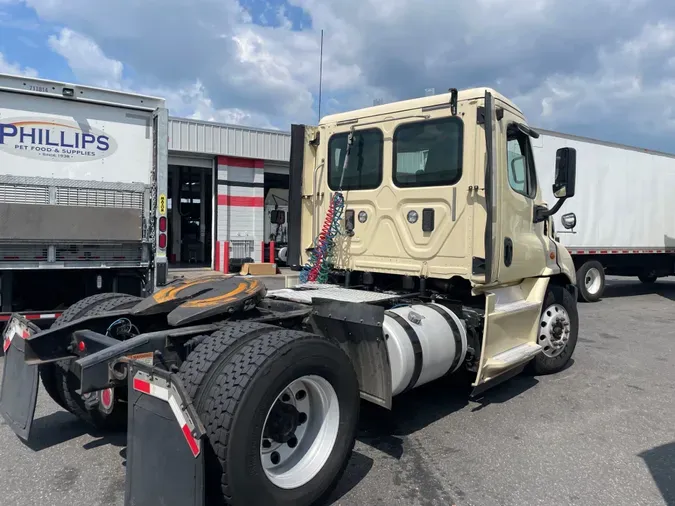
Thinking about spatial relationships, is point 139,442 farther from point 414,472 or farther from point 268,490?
point 414,472

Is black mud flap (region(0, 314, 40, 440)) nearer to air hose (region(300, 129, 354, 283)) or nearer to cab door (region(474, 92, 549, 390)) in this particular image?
air hose (region(300, 129, 354, 283))

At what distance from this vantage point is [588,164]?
1228 centimetres

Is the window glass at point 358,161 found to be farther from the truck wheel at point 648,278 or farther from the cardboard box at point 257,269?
the truck wheel at point 648,278

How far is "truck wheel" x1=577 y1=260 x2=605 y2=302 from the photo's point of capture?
1261 cm

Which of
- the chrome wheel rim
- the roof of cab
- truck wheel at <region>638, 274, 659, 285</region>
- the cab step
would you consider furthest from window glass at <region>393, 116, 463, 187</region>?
truck wheel at <region>638, 274, 659, 285</region>

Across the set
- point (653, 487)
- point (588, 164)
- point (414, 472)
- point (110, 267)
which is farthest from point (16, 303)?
point (588, 164)

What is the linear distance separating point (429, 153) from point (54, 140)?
4.76m

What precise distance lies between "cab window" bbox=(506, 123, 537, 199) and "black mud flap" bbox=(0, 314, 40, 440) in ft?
13.5

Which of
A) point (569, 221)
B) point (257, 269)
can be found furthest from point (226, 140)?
point (569, 221)

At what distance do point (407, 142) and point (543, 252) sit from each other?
1.88 m

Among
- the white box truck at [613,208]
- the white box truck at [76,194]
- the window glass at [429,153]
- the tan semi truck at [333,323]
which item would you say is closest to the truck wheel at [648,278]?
the white box truck at [613,208]

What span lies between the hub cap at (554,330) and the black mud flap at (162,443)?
432 cm

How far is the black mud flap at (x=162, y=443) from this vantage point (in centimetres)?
240

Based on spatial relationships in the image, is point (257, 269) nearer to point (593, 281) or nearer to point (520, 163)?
point (593, 281)
